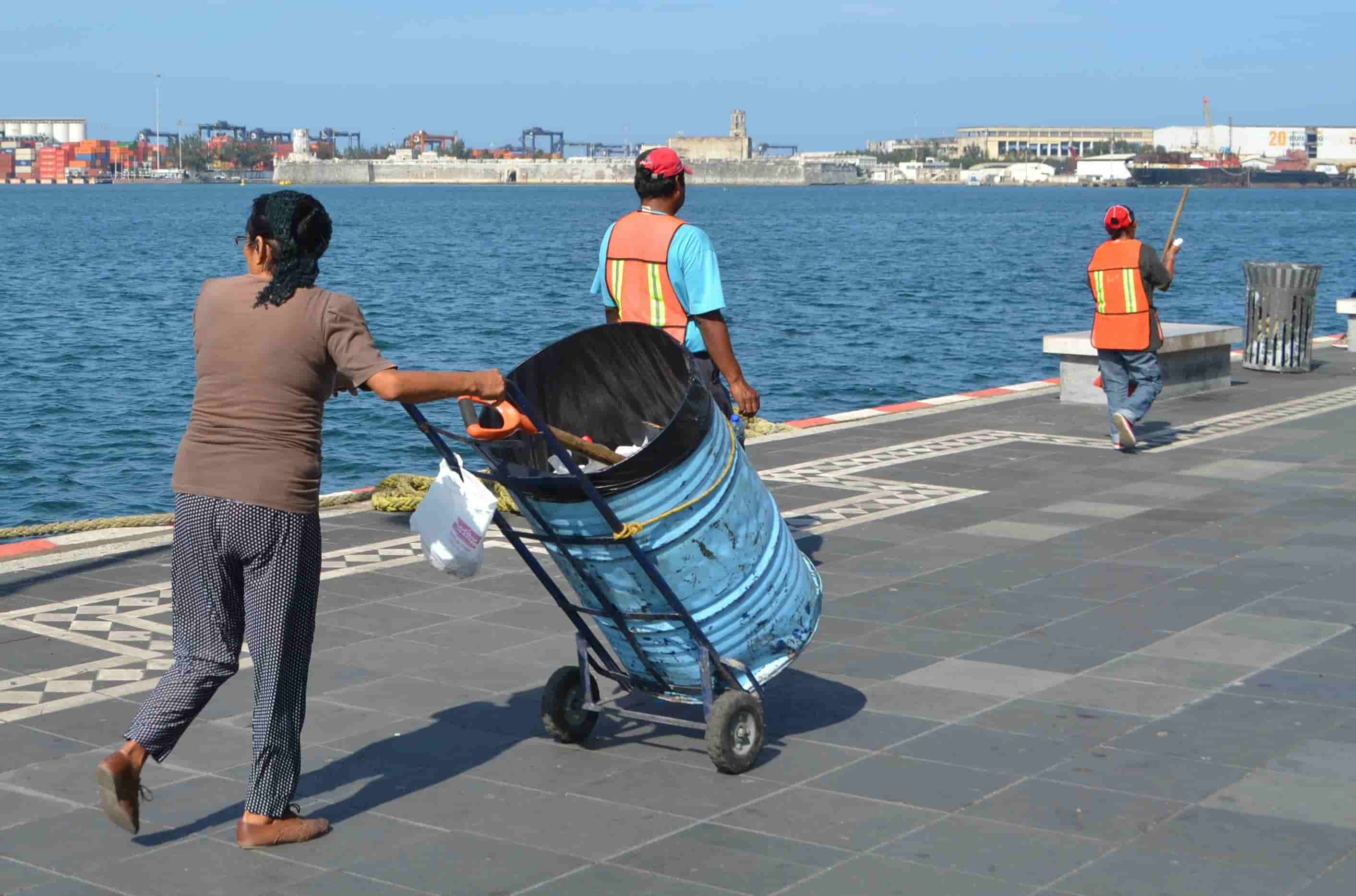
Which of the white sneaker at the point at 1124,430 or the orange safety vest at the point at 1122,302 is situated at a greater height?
the orange safety vest at the point at 1122,302

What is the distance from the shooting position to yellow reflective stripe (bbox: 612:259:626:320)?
663 centimetres

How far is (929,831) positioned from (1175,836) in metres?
0.67

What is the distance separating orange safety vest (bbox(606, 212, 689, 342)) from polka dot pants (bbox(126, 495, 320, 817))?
2239mm

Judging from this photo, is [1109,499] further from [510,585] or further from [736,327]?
[736,327]

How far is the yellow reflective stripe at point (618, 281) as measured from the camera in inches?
261

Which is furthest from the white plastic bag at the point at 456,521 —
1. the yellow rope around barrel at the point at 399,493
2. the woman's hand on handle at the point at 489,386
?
the yellow rope around barrel at the point at 399,493

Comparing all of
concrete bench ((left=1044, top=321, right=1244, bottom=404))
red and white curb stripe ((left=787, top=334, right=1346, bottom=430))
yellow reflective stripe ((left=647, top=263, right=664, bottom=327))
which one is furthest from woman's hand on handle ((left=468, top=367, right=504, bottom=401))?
concrete bench ((left=1044, top=321, right=1244, bottom=404))

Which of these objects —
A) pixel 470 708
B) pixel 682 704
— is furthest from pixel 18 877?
pixel 682 704

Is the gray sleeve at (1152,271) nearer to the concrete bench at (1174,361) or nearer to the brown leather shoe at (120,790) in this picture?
the concrete bench at (1174,361)

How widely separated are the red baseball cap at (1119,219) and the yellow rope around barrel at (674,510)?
7.21 metres

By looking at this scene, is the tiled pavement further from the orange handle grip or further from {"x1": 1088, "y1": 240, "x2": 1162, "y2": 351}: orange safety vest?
{"x1": 1088, "y1": 240, "x2": 1162, "y2": 351}: orange safety vest

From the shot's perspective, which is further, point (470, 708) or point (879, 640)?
point (879, 640)

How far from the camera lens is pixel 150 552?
8.63 m

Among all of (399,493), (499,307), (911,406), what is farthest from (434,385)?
(499,307)
